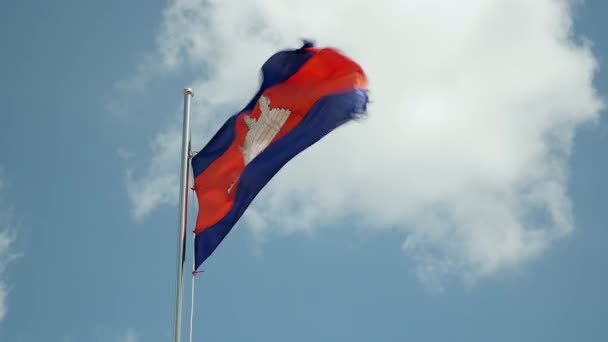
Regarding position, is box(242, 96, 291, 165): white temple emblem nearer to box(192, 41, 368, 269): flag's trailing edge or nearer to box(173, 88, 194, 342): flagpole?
box(192, 41, 368, 269): flag's trailing edge

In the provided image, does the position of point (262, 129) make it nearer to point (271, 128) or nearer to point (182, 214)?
point (271, 128)

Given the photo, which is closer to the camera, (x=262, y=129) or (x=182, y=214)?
(x=182, y=214)

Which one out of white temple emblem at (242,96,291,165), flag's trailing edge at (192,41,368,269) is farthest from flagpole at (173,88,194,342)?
white temple emblem at (242,96,291,165)

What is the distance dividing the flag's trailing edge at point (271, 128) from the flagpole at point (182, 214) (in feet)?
1.25

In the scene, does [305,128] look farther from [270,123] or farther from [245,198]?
[245,198]

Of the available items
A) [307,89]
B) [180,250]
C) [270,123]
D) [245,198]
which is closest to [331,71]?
[307,89]

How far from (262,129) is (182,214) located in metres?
2.27

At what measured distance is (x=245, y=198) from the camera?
14492 millimetres

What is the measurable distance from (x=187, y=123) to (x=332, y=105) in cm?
295

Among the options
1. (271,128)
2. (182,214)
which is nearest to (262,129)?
(271,128)

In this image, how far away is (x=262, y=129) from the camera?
15.0m

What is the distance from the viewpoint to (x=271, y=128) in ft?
49.3

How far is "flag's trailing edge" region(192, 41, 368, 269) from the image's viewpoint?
1449 centimetres

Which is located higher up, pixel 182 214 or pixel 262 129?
pixel 262 129
